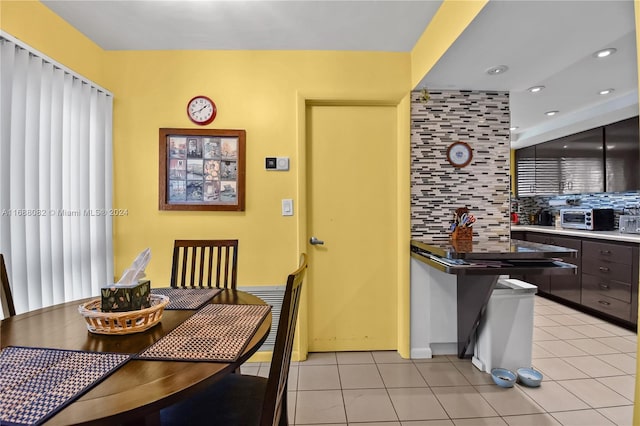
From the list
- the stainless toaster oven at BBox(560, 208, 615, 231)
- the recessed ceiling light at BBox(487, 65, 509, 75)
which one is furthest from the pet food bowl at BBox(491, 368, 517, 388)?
the stainless toaster oven at BBox(560, 208, 615, 231)

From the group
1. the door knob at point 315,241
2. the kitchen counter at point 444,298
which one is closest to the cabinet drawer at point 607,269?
the kitchen counter at point 444,298

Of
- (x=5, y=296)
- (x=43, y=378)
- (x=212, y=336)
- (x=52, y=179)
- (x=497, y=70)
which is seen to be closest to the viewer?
(x=43, y=378)

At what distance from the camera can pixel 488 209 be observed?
101 inches

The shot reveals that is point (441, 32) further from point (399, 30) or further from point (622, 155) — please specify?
point (622, 155)

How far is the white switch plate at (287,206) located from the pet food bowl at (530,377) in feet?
6.56

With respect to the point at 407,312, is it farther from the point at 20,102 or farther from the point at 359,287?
the point at 20,102

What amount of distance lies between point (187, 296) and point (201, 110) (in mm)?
1521

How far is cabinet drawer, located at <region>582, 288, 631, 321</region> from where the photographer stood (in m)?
3.02

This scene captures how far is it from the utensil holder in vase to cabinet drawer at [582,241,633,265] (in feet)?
6.35

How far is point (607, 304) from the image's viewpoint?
10.5 ft

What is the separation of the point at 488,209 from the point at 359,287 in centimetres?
125

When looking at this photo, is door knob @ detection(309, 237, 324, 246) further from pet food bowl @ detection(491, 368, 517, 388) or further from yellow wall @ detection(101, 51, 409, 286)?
pet food bowl @ detection(491, 368, 517, 388)

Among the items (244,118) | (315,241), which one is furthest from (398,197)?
(244,118)

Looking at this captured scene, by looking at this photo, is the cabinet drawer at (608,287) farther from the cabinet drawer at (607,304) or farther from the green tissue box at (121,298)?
the green tissue box at (121,298)
